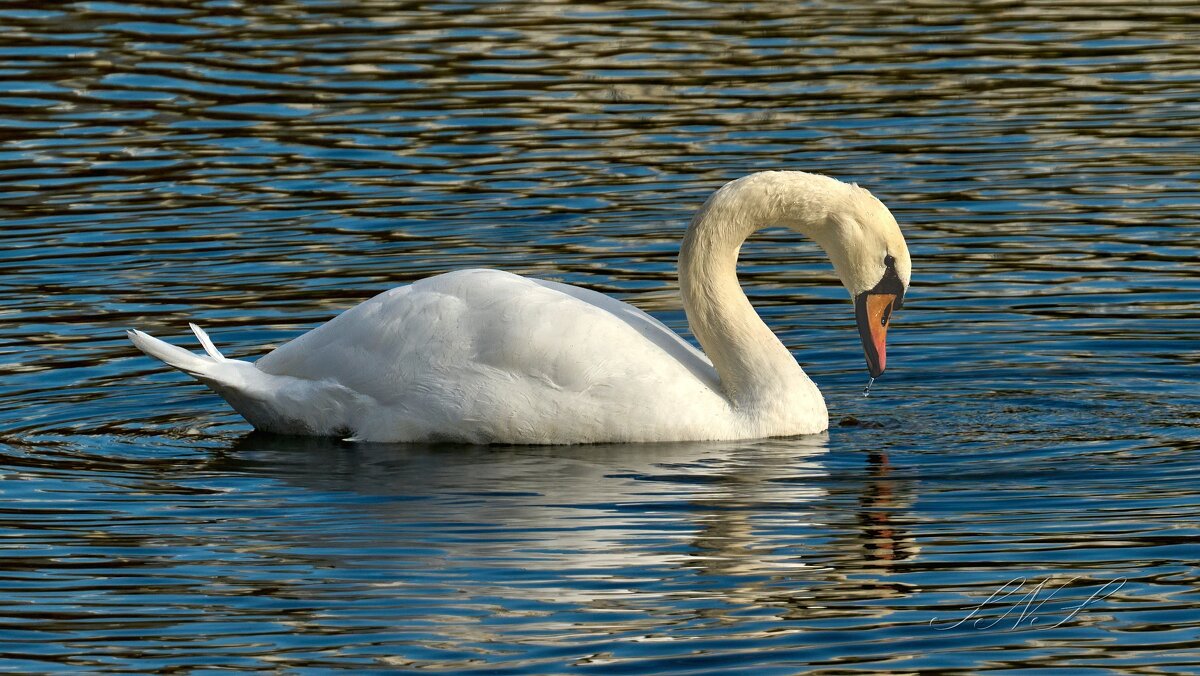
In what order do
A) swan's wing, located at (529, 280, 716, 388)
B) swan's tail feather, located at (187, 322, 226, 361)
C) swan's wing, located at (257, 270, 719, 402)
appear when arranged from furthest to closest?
1. swan's tail feather, located at (187, 322, 226, 361)
2. swan's wing, located at (529, 280, 716, 388)
3. swan's wing, located at (257, 270, 719, 402)

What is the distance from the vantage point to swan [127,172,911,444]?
10.6 m

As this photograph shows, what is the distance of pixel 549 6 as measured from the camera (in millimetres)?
24500

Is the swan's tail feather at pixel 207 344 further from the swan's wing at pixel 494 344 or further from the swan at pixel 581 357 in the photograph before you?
the swan's wing at pixel 494 344

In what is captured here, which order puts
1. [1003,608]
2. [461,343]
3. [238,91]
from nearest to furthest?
1. [1003,608]
2. [461,343]
3. [238,91]

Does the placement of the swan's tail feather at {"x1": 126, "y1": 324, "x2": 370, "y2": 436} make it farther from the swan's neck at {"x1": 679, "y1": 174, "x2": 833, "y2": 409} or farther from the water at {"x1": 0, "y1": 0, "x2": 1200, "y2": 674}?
the swan's neck at {"x1": 679, "y1": 174, "x2": 833, "y2": 409}

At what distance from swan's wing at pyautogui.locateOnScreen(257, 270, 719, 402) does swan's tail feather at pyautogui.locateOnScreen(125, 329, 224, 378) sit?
0.47 meters

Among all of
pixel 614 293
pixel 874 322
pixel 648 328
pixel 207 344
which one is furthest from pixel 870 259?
pixel 614 293

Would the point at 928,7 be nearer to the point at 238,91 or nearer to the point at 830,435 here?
the point at 238,91

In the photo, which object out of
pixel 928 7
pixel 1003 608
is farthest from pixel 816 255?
pixel 928 7

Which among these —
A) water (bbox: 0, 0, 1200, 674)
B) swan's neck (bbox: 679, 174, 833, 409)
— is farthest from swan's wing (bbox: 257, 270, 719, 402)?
water (bbox: 0, 0, 1200, 674)

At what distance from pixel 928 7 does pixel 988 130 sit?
6136 millimetres

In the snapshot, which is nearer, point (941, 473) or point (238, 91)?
point (941, 473)
